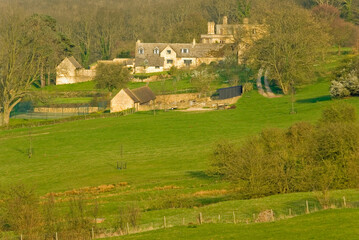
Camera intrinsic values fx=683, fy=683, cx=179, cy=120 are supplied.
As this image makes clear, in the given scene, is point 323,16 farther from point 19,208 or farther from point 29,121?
point 19,208

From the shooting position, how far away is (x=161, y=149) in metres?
66.0

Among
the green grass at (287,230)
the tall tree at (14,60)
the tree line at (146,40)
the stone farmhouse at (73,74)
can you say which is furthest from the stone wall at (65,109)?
the green grass at (287,230)

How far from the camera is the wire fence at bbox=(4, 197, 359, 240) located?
30.3m

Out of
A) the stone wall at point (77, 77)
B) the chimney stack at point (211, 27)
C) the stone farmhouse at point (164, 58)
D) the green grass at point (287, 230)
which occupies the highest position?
the chimney stack at point (211, 27)

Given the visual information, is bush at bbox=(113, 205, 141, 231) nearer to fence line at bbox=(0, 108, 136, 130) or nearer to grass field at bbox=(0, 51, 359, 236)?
grass field at bbox=(0, 51, 359, 236)

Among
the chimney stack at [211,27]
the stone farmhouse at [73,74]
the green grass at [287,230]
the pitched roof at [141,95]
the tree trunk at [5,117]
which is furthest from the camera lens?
the chimney stack at [211,27]

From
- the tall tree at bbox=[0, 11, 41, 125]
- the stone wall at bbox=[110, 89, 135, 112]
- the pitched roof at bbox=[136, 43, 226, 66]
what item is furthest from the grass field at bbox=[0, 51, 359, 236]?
the pitched roof at bbox=[136, 43, 226, 66]

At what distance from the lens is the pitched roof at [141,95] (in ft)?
316

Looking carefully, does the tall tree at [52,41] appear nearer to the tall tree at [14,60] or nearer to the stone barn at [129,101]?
the tall tree at [14,60]

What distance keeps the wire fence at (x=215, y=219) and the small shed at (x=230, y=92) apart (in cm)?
6208

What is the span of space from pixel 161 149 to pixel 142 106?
31.3 m

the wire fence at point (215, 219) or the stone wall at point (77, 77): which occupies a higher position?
the stone wall at point (77, 77)

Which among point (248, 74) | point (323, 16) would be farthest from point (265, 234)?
point (323, 16)

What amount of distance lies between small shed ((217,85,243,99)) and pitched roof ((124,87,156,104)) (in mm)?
10381
